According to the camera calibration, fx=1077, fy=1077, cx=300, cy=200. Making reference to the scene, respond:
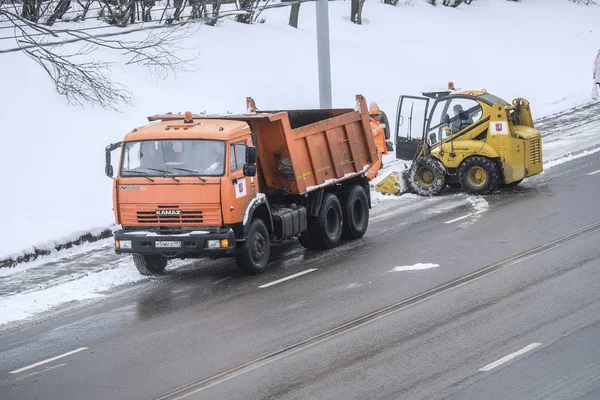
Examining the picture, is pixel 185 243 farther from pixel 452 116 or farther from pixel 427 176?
pixel 452 116

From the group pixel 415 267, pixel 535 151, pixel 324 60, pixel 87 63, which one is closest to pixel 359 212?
pixel 415 267

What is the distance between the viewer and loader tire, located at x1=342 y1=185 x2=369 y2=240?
17875 millimetres

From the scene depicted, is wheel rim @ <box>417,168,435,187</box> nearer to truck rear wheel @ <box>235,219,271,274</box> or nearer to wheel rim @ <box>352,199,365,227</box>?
wheel rim @ <box>352,199,365,227</box>

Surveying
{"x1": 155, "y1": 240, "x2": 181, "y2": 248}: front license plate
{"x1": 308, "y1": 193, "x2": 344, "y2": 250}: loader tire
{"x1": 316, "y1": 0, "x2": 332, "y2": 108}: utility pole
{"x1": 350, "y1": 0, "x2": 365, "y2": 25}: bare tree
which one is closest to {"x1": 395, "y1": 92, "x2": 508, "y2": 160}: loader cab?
{"x1": 316, "y1": 0, "x2": 332, "y2": 108}: utility pole

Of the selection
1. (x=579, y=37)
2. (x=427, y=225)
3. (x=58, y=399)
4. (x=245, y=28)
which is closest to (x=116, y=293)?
(x=58, y=399)

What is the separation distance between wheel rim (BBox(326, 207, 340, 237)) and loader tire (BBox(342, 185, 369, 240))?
0.28 m

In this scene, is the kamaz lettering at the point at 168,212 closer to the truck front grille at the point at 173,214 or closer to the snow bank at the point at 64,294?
the truck front grille at the point at 173,214

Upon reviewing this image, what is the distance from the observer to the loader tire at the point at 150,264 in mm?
15875

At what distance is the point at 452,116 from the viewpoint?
21.9 meters

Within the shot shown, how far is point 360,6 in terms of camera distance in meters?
39.7

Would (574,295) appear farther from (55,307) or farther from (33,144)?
(33,144)

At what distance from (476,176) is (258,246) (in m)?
7.10

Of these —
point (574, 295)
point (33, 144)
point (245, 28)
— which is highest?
point (245, 28)

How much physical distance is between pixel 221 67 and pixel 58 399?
63.4ft
